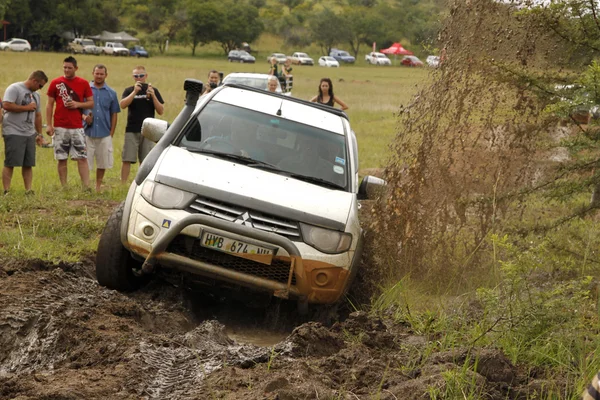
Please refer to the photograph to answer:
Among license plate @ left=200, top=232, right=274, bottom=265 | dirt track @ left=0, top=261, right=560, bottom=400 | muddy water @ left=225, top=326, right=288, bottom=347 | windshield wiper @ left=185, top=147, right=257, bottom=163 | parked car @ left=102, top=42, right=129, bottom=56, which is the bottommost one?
parked car @ left=102, top=42, right=129, bottom=56

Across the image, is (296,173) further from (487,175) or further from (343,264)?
(487,175)

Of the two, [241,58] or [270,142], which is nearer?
[270,142]

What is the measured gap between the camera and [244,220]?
20.9ft

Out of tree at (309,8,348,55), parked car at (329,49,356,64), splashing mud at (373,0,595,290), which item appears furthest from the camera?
tree at (309,8,348,55)

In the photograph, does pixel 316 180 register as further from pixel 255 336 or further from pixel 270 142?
pixel 255 336

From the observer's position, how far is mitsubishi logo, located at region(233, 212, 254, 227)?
6.37 meters

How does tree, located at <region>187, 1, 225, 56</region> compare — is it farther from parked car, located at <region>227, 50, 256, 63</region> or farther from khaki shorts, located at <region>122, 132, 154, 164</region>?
khaki shorts, located at <region>122, 132, 154, 164</region>

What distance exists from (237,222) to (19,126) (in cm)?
564

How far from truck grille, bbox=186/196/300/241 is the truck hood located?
0.07 m

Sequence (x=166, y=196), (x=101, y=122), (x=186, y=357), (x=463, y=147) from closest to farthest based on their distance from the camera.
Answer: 1. (x=186, y=357)
2. (x=166, y=196)
3. (x=463, y=147)
4. (x=101, y=122)

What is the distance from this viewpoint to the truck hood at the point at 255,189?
6422mm

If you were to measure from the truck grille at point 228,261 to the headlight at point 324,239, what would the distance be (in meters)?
0.26

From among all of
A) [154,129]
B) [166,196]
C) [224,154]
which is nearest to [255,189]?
[166,196]

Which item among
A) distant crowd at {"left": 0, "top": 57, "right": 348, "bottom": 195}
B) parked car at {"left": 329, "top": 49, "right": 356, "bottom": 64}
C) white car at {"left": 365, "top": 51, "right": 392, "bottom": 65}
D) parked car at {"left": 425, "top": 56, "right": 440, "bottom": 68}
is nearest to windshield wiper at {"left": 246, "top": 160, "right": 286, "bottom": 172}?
parked car at {"left": 425, "top": 56, "right": 440, "bottom": 68}
